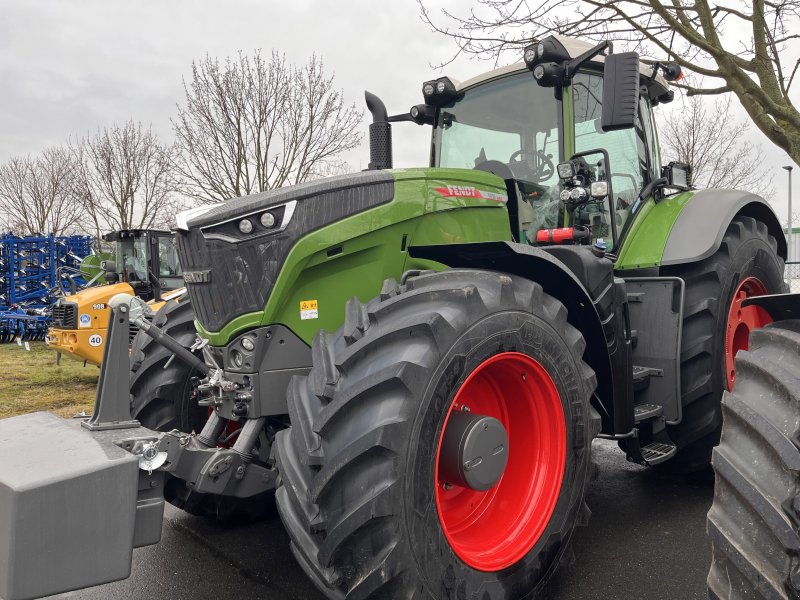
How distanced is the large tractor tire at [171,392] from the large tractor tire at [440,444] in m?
1.15

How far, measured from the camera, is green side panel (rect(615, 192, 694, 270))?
157 inches

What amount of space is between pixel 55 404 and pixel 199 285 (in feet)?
A: 21.5

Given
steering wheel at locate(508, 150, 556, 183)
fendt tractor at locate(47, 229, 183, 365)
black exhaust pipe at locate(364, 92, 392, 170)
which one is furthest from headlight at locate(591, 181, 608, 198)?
fendt tractor at locate(47, 229, 183, 365)

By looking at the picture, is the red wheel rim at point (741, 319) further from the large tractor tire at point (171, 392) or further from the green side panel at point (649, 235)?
the large tractor tire at point (171, 392)

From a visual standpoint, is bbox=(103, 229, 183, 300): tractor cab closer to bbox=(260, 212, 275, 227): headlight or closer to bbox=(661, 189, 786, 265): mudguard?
bbox=(661, 189, 786, 265): mudguard

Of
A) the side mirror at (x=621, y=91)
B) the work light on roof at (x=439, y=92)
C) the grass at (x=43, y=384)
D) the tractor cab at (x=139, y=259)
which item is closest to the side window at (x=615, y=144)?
the side mirror at (x=621, y=91)

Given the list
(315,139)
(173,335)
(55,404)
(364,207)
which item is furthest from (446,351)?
(315,139)

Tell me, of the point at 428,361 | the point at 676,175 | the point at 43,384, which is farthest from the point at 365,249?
the point at 43,384

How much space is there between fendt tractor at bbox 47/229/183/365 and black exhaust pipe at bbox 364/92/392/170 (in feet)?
15.3

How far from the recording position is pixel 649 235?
4.10 metres

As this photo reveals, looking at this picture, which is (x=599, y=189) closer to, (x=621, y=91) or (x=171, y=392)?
(x=621, y=91)

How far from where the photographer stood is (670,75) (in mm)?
4285

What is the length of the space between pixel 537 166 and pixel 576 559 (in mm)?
2180

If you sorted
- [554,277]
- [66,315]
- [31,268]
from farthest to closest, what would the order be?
1. [31,268]
2. [66,315]
3. [554,277]
